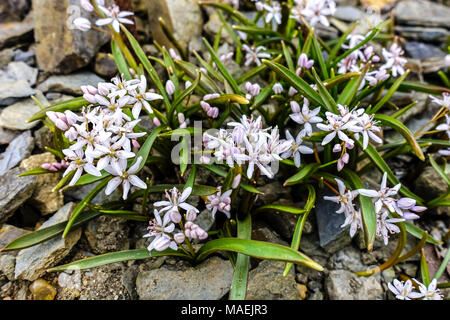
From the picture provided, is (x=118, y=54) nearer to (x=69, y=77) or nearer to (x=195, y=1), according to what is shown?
(x=69, y=77)

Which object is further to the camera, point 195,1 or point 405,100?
point 195,1

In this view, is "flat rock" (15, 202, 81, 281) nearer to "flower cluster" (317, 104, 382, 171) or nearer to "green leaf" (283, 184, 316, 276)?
"green leaf" (283, 184, 316, 276)

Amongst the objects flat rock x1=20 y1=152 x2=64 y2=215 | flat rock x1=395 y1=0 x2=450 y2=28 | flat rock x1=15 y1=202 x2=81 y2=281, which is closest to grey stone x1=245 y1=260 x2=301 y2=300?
flat rock x1=15 y1=202 x2=81 y2=281

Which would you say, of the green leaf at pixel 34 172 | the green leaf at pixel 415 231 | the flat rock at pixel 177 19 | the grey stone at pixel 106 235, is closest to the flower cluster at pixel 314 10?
the flat rock at pixel 177 19

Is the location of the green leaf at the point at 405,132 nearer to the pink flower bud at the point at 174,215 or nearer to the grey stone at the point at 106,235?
the pink flower bud at the point at 174,215

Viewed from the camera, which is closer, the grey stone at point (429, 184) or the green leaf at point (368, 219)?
the green leaf at point (368, 219)
